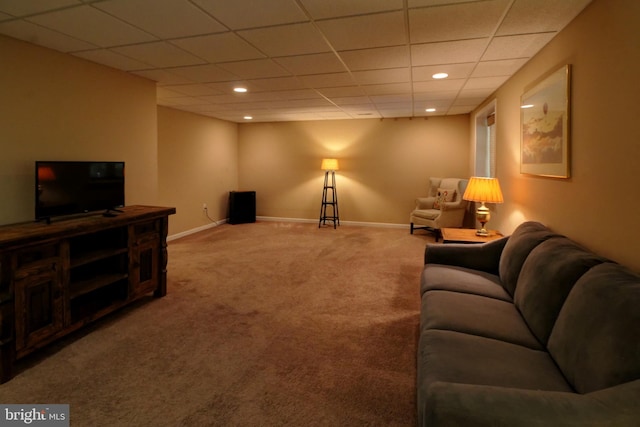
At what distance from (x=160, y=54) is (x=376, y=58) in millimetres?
1922

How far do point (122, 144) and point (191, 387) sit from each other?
2691 millimetres

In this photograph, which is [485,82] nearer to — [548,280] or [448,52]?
[448,52]

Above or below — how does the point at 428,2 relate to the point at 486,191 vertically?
above

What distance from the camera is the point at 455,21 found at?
233 centimetres

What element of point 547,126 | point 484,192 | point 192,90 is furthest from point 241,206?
point 547,126

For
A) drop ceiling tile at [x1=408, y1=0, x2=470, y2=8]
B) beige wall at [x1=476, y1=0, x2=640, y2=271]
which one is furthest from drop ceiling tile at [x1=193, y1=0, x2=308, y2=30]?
beige wall at [x1=476, y1=0, x2=640, y2=271]

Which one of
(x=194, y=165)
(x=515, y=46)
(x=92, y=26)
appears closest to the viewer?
(x=92, y=26)

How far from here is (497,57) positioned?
3068 mm

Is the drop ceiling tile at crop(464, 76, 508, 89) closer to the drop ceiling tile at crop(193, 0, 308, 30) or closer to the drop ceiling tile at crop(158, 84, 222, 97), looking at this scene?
the drop ceiling tile at crop(193, 0, 308, 30)

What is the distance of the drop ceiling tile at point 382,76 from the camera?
11.6ft

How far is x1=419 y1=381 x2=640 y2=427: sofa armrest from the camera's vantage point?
933 mm

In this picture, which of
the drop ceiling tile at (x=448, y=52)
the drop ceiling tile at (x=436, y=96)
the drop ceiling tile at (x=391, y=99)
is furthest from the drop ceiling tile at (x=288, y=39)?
the drop ceiling tile at (x=436, y=96)

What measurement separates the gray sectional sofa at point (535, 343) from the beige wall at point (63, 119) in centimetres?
316

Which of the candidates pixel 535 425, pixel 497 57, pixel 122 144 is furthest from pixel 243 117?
pixel 535 425
